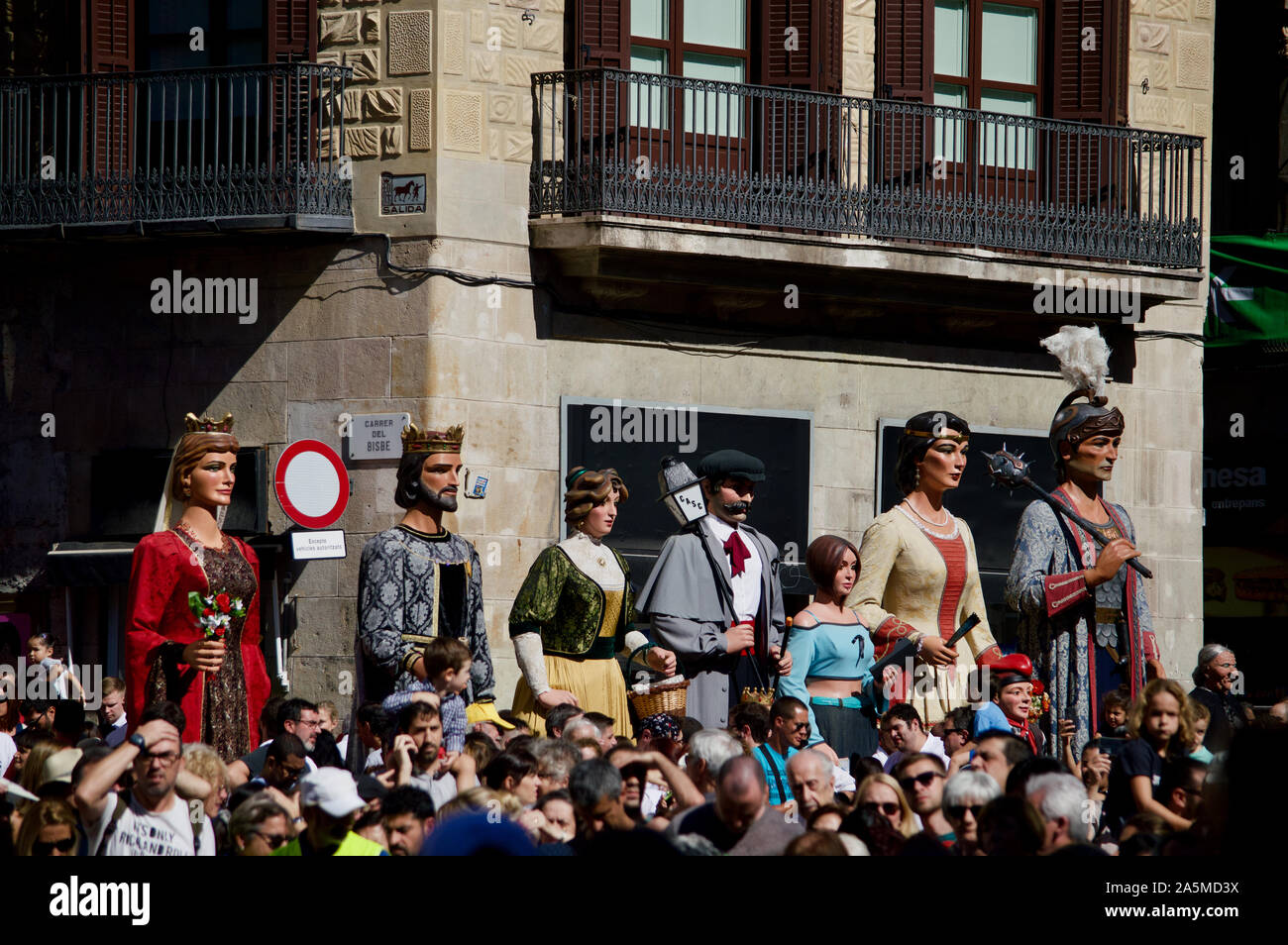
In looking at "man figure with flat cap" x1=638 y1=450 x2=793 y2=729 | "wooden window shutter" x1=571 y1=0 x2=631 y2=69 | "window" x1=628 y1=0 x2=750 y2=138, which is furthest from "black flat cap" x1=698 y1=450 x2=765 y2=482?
"wooden window shutter" x1=571 y1=0 x2=631 y2=69

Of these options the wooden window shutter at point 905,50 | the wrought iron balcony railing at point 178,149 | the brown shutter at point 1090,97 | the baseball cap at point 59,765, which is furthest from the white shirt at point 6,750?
the brown shutter at point 1090,97

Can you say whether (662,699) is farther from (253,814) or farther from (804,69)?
(804,69)

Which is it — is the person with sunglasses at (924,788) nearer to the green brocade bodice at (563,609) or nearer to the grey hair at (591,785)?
the grey hair at (591,785)

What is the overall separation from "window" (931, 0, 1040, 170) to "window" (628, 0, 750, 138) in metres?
1.77

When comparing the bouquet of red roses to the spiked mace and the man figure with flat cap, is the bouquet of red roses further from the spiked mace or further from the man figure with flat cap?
the spiked mace

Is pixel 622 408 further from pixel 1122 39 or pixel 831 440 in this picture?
pixel 1122 39

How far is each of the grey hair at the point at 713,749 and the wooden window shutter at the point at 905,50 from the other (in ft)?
35.9

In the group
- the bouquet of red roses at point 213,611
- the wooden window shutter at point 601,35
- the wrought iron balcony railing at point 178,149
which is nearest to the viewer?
the bouquet of red roses at point 213,611

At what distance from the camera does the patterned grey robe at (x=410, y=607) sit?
9461mm

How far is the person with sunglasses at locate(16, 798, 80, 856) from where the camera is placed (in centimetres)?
677

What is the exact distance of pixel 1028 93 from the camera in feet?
61.7

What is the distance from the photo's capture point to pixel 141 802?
720cm

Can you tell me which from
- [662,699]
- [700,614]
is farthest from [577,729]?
[700,614]
